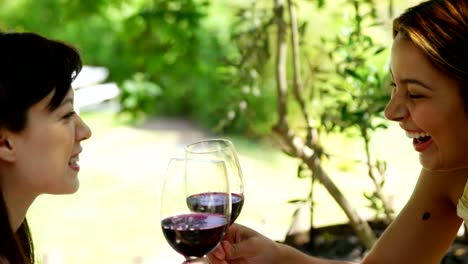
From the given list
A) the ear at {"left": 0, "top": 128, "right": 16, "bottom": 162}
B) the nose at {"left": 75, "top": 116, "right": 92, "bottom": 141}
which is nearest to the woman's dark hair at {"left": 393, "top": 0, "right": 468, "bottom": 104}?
the nose at {"left": 75, "top": 116, "right": 92, "bottom": 141}

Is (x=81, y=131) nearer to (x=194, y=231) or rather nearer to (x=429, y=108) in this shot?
(x=194, y=231)

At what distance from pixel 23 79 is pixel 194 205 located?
421 mm

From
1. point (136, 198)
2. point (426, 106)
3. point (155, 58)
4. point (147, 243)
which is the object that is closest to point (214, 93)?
point (136, 198)

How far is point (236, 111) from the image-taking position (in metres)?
3.05

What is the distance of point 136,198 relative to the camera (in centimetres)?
515

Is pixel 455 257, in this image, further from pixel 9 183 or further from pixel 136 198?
pixel 136 198

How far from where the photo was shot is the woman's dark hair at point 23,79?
148cm

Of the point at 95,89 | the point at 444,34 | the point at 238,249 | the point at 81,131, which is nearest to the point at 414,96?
the point at 444,34

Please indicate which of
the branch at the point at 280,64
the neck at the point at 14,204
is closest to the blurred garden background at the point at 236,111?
the branch at the point at 280,64

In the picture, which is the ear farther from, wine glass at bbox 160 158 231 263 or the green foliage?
the green foliage

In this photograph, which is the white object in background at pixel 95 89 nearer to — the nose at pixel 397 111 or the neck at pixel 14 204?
the neck at pixel 14 204

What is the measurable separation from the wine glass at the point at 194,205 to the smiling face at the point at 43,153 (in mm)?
292

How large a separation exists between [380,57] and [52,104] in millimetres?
1910

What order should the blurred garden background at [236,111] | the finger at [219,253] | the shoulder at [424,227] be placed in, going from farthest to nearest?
the blurred garden background at [236,111], the shoulder at [424,227], the finger at [219,253]
